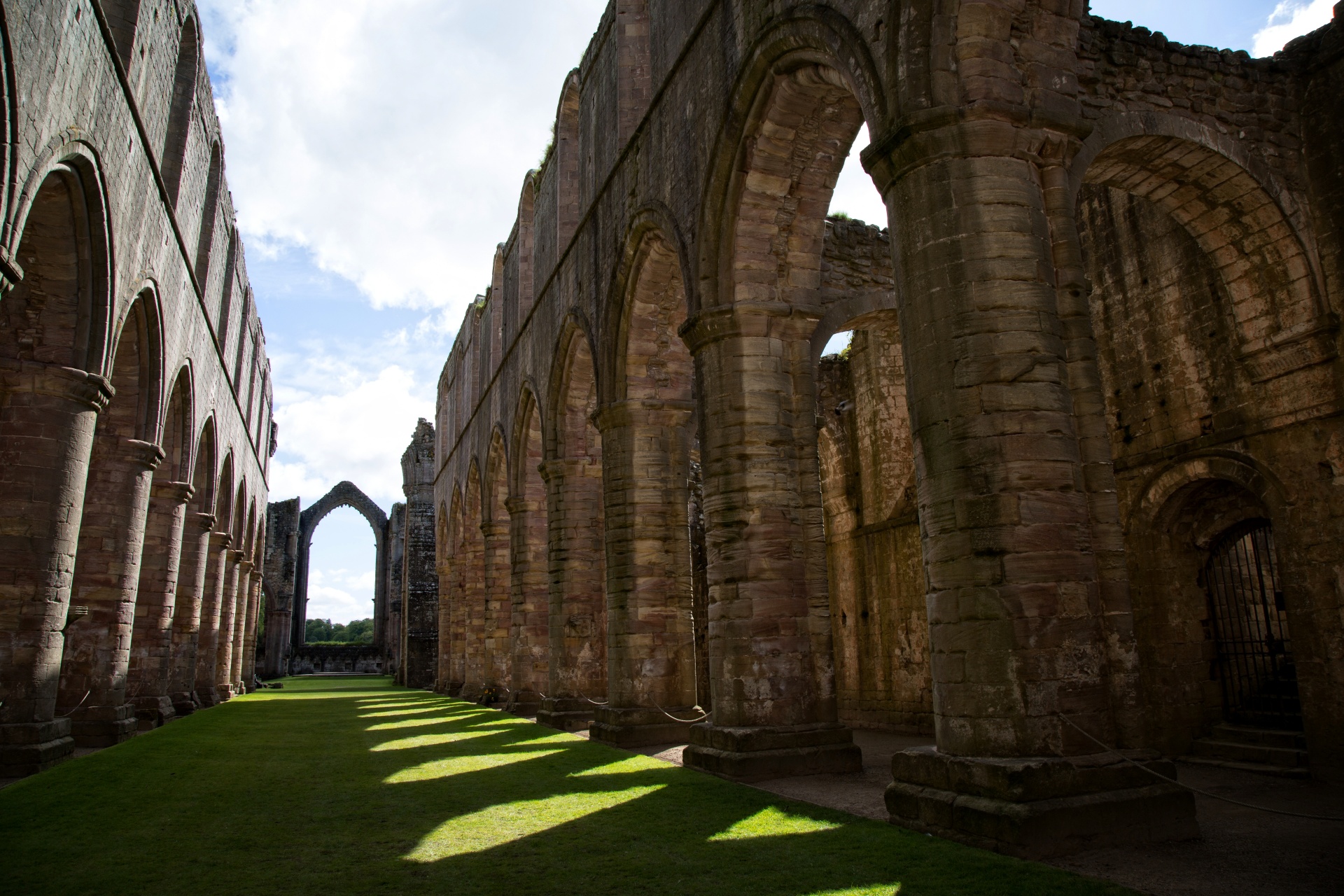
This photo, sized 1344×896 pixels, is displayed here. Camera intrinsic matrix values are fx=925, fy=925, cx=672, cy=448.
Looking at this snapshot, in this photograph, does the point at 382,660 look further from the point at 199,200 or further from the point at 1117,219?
the point at 1117,219

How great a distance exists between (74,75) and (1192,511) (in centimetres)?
1111

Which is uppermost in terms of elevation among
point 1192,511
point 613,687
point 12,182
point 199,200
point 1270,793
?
point 199,200

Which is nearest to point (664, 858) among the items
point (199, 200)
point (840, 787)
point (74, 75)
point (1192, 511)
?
point (840, 787)

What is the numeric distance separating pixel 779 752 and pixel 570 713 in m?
5.64

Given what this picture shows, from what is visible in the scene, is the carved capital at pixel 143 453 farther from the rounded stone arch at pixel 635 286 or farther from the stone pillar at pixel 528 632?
the stone pillar at pixel 528 632

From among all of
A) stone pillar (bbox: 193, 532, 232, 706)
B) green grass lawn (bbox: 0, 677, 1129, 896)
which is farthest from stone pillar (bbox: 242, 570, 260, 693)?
green grass lawn (bbox: 0, 677, 1129, 896)

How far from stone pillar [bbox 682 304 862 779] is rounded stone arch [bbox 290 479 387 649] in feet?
131

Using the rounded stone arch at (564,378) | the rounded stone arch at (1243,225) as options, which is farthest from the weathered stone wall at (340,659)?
the rounded stone arch at (1243,225)

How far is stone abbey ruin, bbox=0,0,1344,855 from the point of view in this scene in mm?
4941

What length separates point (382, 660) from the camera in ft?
147

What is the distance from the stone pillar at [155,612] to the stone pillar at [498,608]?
20.4 feet

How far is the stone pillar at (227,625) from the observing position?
21.7 meters

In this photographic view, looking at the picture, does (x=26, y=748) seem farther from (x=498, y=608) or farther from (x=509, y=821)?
(x=498, y=608)

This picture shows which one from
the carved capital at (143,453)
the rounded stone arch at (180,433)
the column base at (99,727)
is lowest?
the column base at (99,727)
